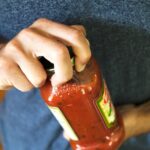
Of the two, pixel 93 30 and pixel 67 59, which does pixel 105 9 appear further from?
pixel 67 59

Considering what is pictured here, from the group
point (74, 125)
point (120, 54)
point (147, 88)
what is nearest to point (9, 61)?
point (74, 125)

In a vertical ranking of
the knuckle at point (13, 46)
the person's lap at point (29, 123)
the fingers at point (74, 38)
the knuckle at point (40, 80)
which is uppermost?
the knuckle at point (13, 46)

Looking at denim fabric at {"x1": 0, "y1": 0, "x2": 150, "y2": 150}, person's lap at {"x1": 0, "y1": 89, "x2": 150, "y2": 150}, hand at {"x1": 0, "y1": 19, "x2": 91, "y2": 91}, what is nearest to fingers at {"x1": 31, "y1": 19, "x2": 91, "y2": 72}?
hand at {"x1": 0, "y1": 19, "x2": 91, "y2": 91}

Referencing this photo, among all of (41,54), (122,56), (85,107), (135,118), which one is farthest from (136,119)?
(41,54)

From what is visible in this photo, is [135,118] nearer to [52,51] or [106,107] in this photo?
[106,107]

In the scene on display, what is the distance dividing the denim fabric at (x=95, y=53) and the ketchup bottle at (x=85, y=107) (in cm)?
10

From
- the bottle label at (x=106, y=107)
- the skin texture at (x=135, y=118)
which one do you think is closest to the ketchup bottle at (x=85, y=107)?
the bottle label at (x=106, y=107)

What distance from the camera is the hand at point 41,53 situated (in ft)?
1.58

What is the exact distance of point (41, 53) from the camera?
1.61ft

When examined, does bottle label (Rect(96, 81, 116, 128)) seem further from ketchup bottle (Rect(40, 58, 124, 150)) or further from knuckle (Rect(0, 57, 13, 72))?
→ knuckle (Rect(0, 57, 13, 72))

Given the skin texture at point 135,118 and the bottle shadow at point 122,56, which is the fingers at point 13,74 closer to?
the bottle shadow at point 122,56

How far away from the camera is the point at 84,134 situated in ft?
2.03

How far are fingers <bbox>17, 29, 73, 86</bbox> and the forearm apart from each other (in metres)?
0.29

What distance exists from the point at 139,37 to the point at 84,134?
205mm
